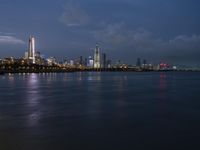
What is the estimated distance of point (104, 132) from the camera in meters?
14.9

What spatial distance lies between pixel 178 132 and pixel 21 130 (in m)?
7.60

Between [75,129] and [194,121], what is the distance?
7.19 metres

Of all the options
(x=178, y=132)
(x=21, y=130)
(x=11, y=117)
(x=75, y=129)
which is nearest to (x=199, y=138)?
(x=178, y=132)

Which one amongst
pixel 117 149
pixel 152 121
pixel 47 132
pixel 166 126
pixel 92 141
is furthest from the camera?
pixel 152 121

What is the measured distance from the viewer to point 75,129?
50.8 ft

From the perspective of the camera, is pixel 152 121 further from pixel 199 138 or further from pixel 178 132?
pixel 199 138

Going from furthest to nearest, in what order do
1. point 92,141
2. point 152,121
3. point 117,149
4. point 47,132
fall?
point 152,121, point 47,132, point 92,141, point 117,149

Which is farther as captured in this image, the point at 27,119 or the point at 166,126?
the point at 27,119

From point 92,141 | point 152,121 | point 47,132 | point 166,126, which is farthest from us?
point 152,121

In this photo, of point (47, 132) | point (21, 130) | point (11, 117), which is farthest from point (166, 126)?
point (11, 117)

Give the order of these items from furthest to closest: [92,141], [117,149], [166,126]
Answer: [166,126]
[92,141]
[117,149]

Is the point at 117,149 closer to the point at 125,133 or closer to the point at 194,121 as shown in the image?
the point at 125,133

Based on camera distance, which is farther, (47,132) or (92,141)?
(47,132)

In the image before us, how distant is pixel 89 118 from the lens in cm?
1895
